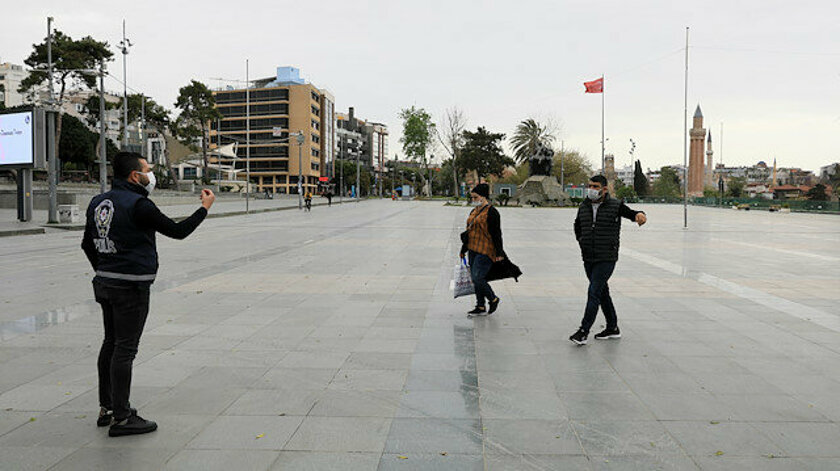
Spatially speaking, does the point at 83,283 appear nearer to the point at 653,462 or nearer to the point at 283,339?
the point at 283,339

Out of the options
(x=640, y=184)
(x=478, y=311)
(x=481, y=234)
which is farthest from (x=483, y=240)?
(x=640, y=184)

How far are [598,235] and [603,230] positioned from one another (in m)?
0.07

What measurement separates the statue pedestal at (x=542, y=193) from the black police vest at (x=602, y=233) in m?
49.3

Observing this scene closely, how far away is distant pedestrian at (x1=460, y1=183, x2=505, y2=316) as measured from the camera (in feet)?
22.5

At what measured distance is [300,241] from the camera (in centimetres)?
1762

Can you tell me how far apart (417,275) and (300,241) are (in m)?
7.85

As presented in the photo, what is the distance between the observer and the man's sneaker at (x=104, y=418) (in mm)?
3678

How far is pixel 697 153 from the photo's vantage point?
386 ft

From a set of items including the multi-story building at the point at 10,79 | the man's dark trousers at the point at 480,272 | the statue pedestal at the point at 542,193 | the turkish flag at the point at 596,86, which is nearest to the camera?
the man's dark trousers at the point at 480,272

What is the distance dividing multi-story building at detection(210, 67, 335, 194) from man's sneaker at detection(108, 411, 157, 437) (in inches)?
3788

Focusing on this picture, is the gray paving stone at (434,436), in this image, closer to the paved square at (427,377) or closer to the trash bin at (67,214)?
the paved square at (427,377)

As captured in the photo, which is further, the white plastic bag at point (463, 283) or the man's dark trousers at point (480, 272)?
the white plastic bag at point (463, 283)

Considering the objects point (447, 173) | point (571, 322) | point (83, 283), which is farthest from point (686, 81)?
point (447, 173)

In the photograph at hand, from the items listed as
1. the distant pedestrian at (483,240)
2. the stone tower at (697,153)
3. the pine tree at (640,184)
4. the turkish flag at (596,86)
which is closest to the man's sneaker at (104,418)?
the distant pedestrian at (483,240)
